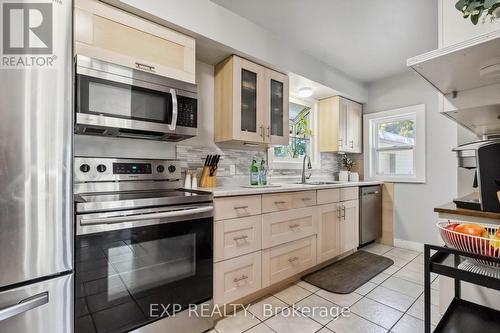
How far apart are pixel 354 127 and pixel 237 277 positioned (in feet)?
9.56

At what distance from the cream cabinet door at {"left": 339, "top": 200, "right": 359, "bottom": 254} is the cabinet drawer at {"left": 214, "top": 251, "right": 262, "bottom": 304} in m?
1.30

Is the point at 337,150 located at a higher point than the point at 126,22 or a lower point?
lower

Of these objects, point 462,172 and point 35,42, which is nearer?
point 35,42

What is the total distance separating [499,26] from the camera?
931mm

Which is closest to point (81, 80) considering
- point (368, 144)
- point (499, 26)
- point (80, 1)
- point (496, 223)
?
point (80, 1)

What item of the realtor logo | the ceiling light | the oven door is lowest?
the oven door

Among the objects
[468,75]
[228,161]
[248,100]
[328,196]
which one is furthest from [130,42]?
[328,196]

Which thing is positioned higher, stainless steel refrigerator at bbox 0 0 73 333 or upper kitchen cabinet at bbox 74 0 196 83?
upper kitchen cabinet at bbox 74 0 196 83

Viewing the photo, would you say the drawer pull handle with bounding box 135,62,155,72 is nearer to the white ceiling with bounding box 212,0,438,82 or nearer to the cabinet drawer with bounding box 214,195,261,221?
the white ceiling with bounding box 212,0,438,82

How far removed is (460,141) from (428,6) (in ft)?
4.16

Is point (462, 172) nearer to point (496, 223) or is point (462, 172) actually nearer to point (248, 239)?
point (496, 223)

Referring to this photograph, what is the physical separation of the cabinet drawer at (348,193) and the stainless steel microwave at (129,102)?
1892 millimetres

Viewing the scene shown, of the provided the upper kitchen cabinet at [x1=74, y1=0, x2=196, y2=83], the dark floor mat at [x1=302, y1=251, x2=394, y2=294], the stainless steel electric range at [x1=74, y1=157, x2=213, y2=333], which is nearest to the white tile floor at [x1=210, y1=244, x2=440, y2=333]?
the dark floor mat at [x1=302, y1=251, x2=394, y2=294]

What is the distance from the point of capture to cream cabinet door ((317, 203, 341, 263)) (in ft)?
8.15
